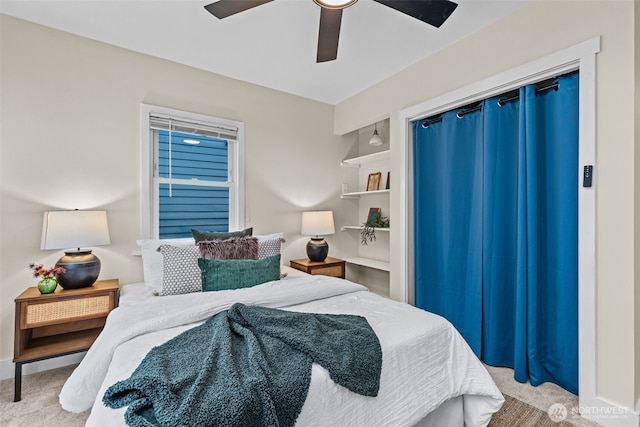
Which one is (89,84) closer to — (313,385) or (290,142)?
(290,142)

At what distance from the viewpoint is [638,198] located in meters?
1.75

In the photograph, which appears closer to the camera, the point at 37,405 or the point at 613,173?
the point at 613,173

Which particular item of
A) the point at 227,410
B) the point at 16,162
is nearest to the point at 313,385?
the point at 227,410

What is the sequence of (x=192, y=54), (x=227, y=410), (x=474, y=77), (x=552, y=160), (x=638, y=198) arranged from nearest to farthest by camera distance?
1. (x=227, y=410)
2. (x=638, y=198)
3. (x=552, y=160)
4. (x=474, y=77)
5. (x=192, y=54)

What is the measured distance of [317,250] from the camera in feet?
11.4

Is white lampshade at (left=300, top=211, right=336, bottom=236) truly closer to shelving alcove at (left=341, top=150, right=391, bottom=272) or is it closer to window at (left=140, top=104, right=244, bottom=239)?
shelving alcove at (left=341, top=150, right=391, bottom=272)

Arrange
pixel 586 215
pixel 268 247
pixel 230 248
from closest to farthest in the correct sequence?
pixel 586 215 → pixel 230 248 → pixel 268 247

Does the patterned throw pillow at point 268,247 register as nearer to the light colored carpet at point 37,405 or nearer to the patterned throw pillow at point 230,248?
the patterned throw pillow at point 230,248

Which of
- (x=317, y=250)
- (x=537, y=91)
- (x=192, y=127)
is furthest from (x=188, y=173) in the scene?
(x=537, y=91)

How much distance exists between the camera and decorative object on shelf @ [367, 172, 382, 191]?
3895mm

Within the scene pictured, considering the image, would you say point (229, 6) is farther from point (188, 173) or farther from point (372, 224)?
point (372, 224)

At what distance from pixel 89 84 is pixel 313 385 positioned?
9.50 feet

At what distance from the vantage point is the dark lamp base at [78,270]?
2.21m

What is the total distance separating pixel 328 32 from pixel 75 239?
2215 mm
